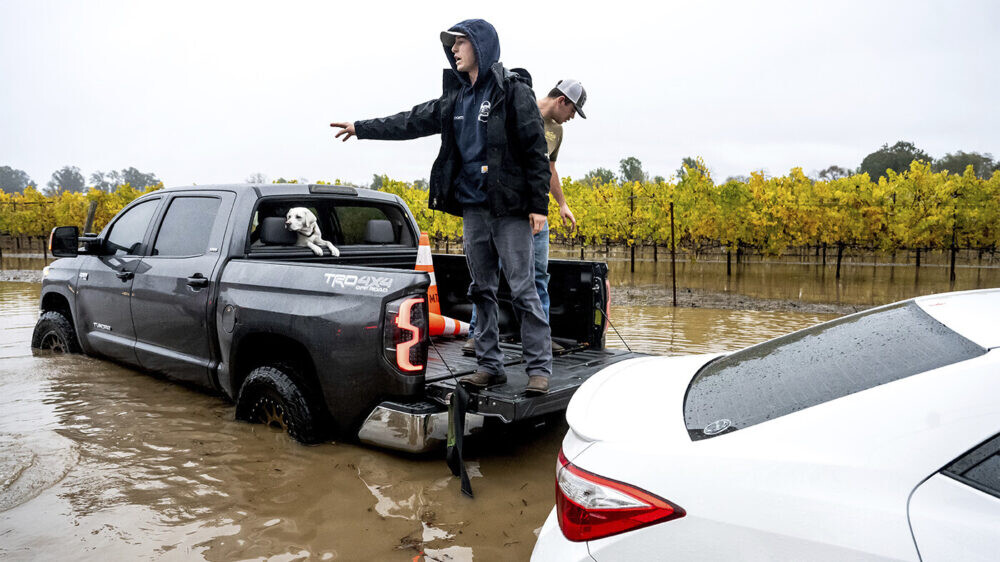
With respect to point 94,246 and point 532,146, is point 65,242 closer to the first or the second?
point 94,246

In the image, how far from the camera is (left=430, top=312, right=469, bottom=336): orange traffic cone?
17.5 ft

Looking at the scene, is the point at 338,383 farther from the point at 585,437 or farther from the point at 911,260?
the point at 911,260

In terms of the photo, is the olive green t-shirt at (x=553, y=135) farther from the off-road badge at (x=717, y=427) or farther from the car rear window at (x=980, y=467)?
the car rear window at (x=980, y=467)

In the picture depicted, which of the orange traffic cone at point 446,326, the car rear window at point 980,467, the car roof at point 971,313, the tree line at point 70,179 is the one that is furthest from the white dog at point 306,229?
the tree line at point 70,179

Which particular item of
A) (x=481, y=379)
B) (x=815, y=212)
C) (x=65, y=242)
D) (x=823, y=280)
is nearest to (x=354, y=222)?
(x=481, y=379)

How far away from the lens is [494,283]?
4.13 metres

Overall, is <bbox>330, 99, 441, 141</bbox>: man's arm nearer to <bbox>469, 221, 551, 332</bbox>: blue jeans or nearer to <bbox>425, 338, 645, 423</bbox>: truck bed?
<bbox>469, 221, 551, 332</bbox>: blue jeans

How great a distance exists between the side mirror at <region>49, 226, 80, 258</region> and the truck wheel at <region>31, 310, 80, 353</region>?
2.51ft

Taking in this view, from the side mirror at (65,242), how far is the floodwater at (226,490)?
1.40 metres

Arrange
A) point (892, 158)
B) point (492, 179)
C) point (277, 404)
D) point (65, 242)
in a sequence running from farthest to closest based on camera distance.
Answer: point (892, 158) < point (65, 242) < point (277, 404) < point (492, 179)

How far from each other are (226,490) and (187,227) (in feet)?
7.90

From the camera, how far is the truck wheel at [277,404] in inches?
161

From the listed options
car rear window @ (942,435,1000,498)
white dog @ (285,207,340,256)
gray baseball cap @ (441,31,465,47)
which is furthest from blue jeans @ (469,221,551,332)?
car rear window @ (942,435,1000,498)

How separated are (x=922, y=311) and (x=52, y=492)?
4.45 meters
